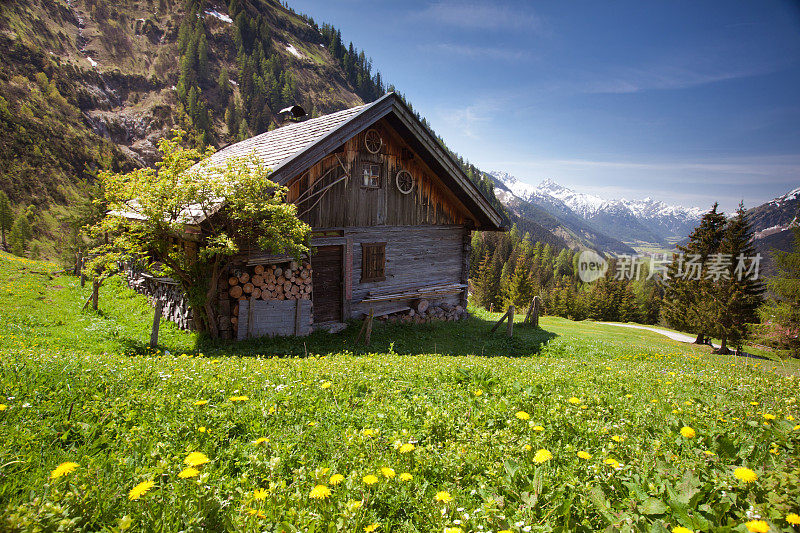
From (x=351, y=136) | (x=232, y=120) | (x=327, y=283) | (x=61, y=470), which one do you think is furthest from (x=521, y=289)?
(x=232, y=120)

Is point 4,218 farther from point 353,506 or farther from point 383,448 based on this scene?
point 353,506

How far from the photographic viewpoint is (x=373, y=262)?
16.2 m

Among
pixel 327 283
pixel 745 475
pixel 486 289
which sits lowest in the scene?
pixel 486 289

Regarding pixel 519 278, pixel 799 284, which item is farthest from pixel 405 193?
pixel 519 278

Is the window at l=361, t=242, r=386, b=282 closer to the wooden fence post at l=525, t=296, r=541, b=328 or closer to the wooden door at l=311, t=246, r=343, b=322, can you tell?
the wooden door at l=311, t=246, r=343, b=322

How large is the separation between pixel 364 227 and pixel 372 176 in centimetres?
209

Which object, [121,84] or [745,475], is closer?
[745,475]

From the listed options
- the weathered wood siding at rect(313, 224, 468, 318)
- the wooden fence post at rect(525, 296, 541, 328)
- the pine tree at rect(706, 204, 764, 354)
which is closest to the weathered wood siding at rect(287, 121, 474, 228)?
the weathered wood siding at rect(313, 224, 468, 318)

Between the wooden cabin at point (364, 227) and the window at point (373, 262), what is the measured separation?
1.7 inches

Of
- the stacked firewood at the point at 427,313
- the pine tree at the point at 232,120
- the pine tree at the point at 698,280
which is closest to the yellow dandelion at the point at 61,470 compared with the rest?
the stacked firewood at the point at 427,313

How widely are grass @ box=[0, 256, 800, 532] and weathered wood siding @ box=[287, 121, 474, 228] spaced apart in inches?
327

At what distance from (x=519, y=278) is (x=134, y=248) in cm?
6629

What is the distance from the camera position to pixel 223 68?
462 ft

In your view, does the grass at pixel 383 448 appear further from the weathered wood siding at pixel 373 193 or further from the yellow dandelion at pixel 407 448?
the weathered wood siding at pixel 373 193
